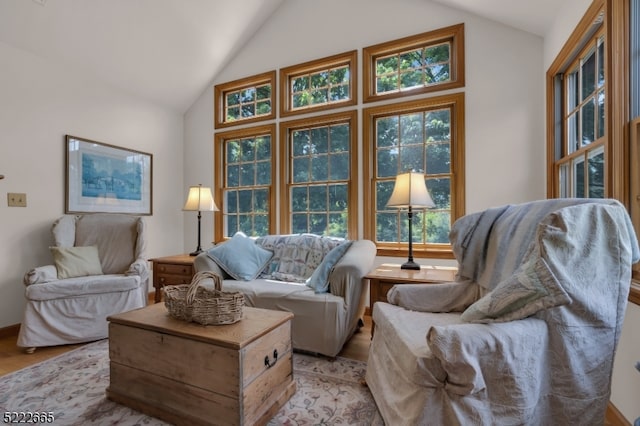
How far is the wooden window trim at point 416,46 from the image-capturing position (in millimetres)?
2814

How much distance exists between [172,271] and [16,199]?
143 cm

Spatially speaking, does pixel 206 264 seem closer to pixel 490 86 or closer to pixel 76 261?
pixel 76 261

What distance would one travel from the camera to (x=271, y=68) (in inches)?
145

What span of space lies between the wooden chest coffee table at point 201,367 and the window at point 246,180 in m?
2.09

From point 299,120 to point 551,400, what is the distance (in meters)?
3.13

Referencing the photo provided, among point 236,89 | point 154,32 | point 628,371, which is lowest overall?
point 628,371

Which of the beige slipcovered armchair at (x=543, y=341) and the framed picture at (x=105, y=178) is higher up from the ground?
the framed picture at (x=105, y=178)

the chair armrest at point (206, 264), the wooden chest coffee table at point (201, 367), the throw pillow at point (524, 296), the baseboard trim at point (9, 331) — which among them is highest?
the throw pillow at point (524, 296)

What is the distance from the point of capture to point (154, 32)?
320cm

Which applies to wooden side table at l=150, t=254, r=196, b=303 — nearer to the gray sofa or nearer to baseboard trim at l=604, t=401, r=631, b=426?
the gray sofa

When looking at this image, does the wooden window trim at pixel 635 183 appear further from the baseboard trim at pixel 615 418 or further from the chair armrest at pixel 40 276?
the chair armrest at pixel 40 276

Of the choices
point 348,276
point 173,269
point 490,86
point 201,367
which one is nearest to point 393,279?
point 348,276

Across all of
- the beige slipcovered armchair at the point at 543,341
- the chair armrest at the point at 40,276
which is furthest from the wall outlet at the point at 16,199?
the beige slipcovered armchair at the point at 543,341

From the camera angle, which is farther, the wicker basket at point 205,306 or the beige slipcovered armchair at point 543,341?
the wicker basket at point 205,306
